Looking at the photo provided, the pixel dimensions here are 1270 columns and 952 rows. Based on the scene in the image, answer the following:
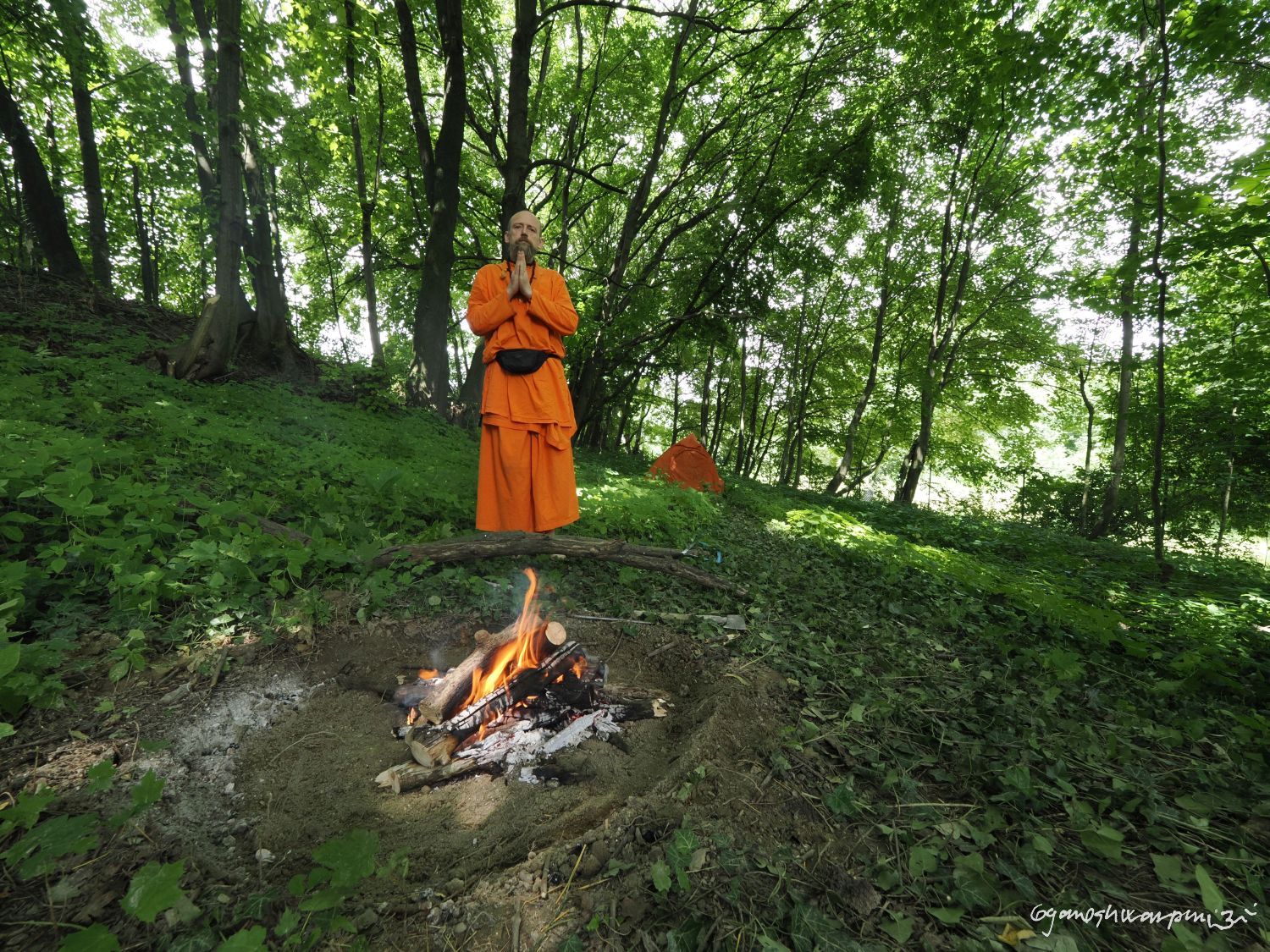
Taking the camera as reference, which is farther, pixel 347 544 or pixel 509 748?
pixel 347 544

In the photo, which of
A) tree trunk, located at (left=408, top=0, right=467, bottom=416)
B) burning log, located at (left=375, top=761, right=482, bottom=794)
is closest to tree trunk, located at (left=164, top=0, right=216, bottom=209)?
tree trunk, located at (left=408, top=0, right=467, bottom=416)

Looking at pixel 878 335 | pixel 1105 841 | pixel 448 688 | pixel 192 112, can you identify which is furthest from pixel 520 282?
pixel 878 335

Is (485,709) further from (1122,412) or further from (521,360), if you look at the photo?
(1122,412)

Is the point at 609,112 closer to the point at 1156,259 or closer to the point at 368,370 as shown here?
the point at 368,370

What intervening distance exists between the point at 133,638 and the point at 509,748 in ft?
5.60

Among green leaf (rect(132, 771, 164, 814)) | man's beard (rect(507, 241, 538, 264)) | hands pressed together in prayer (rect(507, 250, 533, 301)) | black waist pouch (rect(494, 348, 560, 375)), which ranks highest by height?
man's beard (rect(507, 241, 538, 264))

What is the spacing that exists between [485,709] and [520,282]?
2773 mm

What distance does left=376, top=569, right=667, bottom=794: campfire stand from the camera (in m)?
2.04

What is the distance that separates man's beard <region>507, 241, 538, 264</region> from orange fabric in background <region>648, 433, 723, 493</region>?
6560 millimetres

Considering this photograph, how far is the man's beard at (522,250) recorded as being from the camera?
3428 mm

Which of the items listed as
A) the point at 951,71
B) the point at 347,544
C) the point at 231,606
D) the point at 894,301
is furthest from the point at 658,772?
the point at 894,301

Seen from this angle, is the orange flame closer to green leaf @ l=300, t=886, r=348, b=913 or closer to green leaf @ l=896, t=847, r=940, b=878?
green leaf @ l=300, t=886, r=348, b=913

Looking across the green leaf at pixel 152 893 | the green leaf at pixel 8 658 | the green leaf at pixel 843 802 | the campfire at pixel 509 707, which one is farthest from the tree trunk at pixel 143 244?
the green leaf at pixel 843 802

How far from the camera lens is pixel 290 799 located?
1.73 meters
